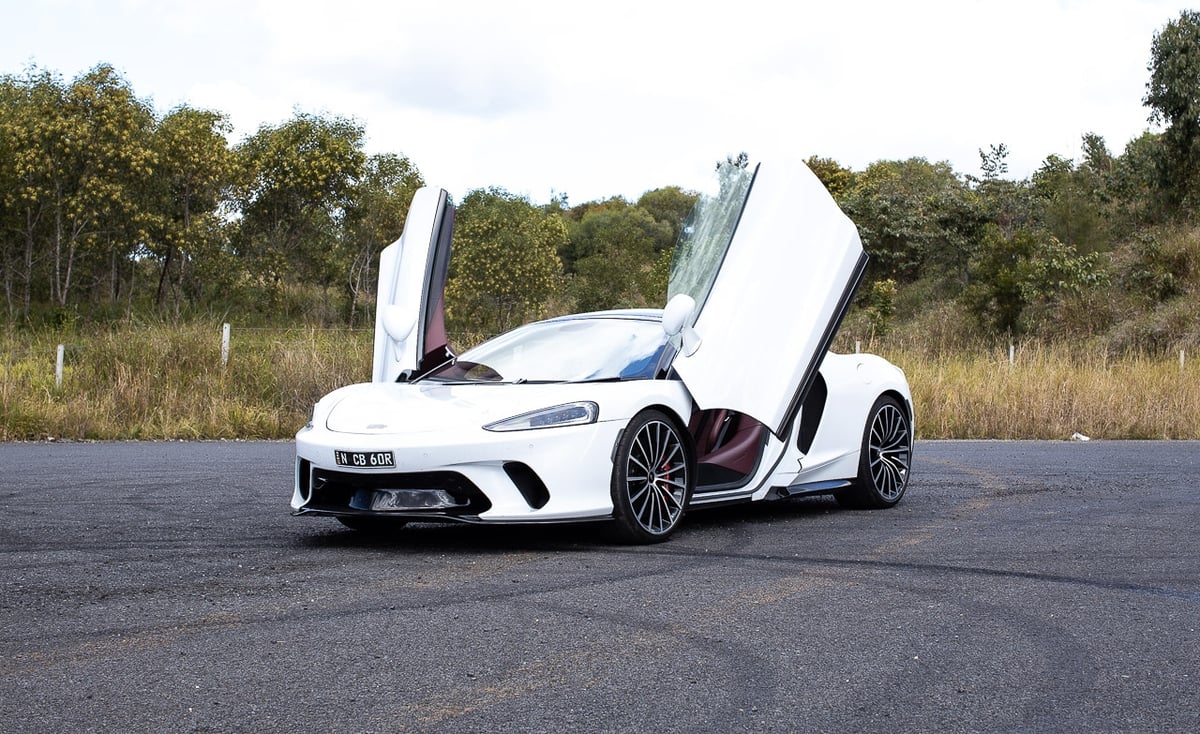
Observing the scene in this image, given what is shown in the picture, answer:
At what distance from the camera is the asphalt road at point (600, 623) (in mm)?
3631

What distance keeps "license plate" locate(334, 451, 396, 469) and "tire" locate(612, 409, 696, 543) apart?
1.11 meters

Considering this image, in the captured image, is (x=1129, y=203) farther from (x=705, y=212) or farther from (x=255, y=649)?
(x=255, y=649)

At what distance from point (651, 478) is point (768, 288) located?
4.46 ft

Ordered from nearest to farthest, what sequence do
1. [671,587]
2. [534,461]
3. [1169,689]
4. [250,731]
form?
[250,731] → [1169,689] → [671,587] → [534,461]

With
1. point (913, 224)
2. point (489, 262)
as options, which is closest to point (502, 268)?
point (489, 262)

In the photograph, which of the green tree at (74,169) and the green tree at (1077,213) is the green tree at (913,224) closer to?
the green tree at (1077,213)

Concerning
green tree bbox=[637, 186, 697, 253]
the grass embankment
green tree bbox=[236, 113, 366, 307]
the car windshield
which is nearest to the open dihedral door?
the car windshield

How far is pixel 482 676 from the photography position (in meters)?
3.97

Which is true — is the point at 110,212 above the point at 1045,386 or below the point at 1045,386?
above

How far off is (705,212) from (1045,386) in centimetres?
1143

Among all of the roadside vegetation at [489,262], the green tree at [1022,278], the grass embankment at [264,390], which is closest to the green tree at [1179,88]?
→ the roadside vegetation at [489,262]

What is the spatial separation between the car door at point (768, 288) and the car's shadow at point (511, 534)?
0.76 meters

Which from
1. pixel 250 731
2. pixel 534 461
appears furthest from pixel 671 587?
pixel 250 731

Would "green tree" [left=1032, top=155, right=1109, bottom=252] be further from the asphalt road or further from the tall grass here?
the asphalt road
